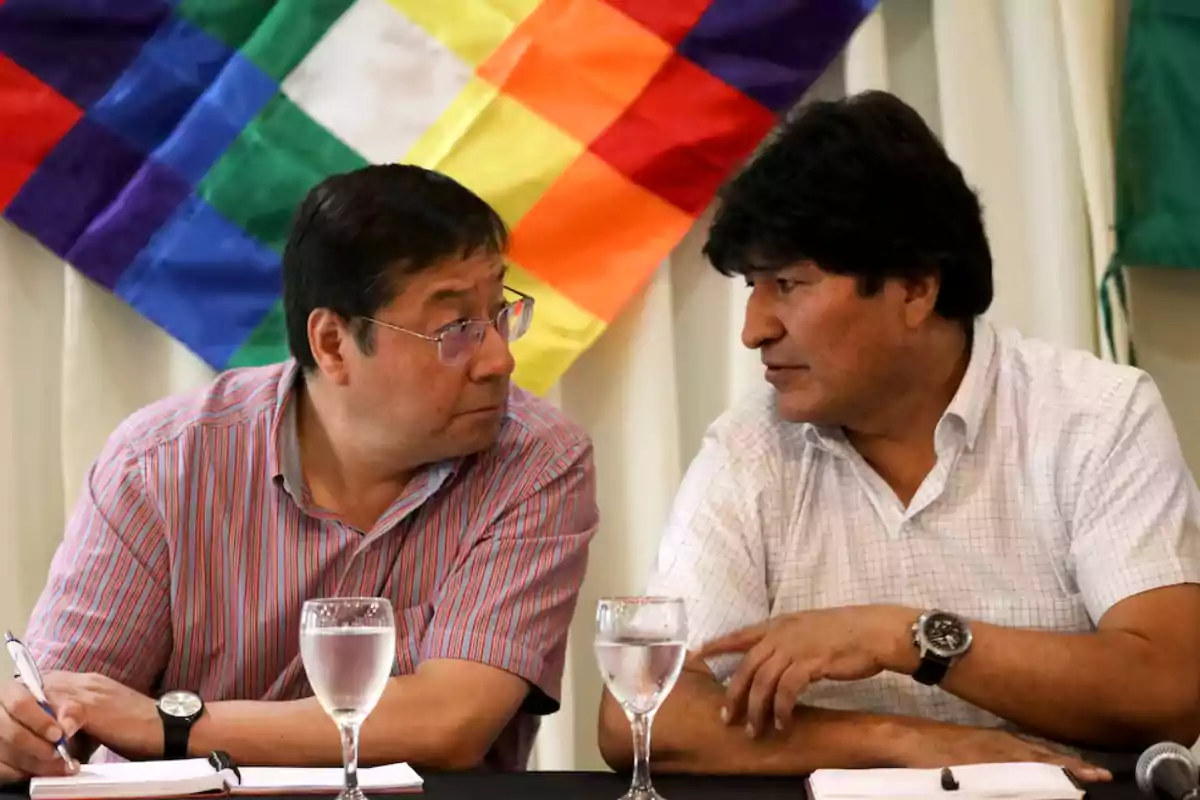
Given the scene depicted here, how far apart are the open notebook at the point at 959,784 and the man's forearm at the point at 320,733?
48 centimetres

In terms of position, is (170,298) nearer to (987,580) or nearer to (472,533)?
(472,533)

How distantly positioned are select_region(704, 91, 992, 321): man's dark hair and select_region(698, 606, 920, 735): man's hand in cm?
45

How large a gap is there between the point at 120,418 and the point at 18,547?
0.29m

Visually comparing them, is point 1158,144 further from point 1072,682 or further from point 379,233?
point 379,233

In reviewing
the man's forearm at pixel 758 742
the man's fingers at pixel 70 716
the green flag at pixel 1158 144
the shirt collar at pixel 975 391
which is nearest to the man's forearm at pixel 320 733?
the man's fingers at pixel 70 716

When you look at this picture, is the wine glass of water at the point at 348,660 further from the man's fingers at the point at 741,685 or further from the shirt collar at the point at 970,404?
the shirt collar at the point at 970,404

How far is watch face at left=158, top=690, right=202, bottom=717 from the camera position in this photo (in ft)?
4.61

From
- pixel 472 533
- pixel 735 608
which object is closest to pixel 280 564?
pixel 472 533

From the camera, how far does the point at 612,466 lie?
7.54 ft

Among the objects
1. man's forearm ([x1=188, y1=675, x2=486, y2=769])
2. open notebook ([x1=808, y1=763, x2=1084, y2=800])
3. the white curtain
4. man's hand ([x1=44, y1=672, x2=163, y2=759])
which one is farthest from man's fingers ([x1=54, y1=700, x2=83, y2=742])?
the white curtain

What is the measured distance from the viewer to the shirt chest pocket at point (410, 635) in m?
1.59

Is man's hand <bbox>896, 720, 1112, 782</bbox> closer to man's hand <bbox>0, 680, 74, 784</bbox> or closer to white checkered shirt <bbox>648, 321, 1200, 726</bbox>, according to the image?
white checkered shirt <bbox>648, 321, 1200, 726</bbox>

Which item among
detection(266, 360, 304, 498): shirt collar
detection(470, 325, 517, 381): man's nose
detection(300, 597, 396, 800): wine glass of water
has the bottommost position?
detection(300, 597, 396, 800): wine glass of water

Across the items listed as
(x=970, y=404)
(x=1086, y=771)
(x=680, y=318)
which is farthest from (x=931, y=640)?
(x=680, y=318)
